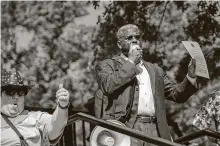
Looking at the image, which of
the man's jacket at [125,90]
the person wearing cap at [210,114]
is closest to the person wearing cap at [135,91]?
the man's jacket at [125,90]

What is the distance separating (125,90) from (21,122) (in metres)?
0.83

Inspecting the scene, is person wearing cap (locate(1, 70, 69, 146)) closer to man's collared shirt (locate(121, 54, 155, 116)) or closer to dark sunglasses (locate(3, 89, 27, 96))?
dark sunglasses (locate(3, 89, 27, 96))

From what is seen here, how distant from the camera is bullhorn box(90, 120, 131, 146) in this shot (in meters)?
3.11

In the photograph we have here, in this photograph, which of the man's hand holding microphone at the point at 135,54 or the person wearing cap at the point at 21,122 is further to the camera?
the man's hand holding microphone at the point at 135,54

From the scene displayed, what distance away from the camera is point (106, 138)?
10.3 ft

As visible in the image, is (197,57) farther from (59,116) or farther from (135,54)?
(59,116)

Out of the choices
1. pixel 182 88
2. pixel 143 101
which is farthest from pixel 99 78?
pixel 182 88

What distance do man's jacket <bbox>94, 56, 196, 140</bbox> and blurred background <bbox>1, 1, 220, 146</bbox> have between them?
181 cm

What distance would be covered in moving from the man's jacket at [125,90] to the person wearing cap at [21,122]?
0.58 metres

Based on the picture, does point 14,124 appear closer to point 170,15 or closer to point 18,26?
point 18,26

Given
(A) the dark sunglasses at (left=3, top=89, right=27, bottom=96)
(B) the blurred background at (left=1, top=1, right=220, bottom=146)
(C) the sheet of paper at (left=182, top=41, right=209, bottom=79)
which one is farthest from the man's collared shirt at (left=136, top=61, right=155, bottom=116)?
(B) the blurred background at (left=1, top=1, right=220, bottom=146)

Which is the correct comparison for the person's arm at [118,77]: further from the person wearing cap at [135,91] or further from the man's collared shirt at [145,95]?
the man's collared shirt at [145,95]

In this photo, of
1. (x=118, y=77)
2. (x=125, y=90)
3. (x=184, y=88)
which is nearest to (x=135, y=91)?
(x=125, y=90)

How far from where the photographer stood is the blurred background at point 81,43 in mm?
5293
